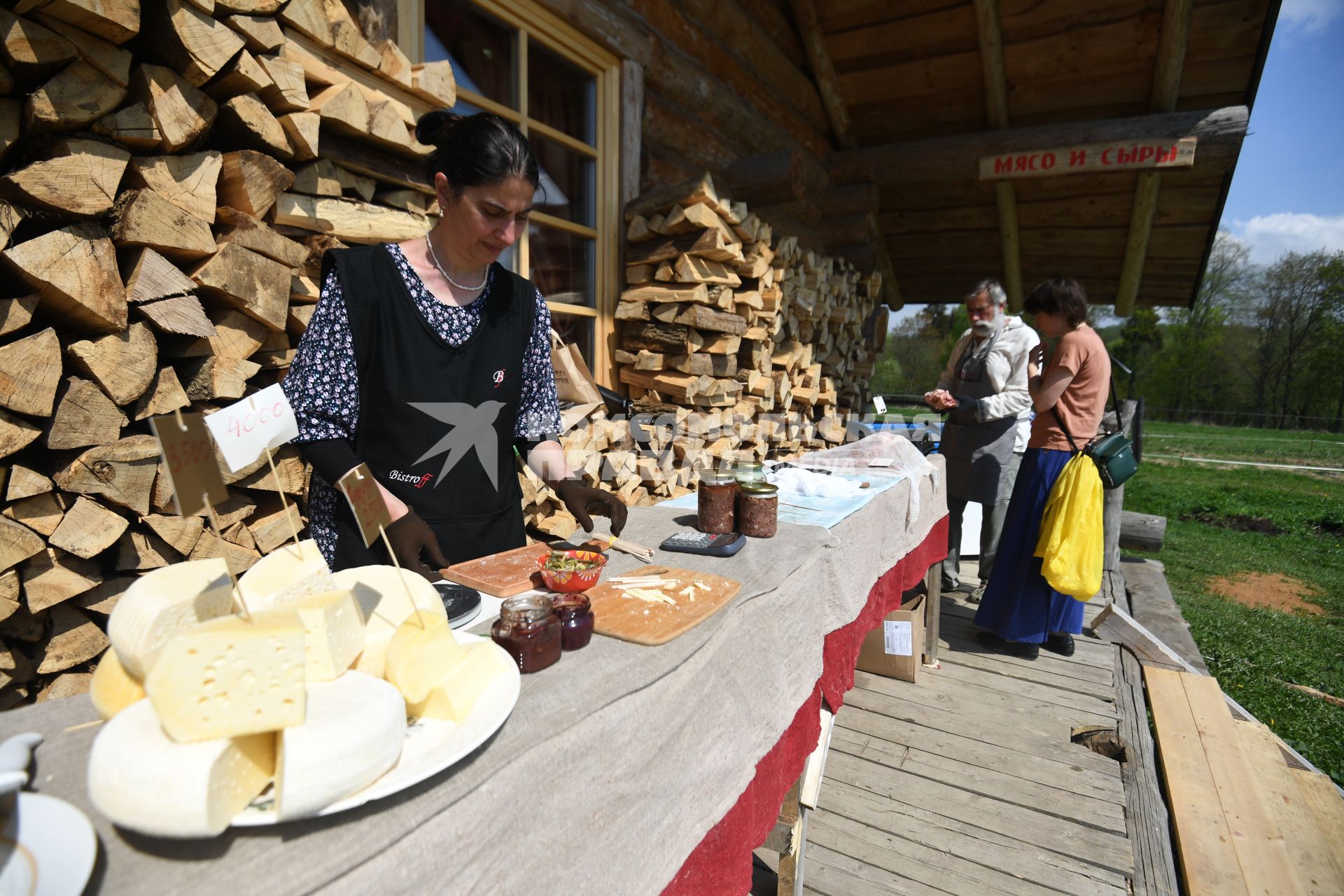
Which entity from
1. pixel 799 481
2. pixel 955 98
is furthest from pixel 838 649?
pixel 955 98

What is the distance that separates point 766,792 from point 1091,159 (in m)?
6.16

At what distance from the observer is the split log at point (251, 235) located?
6.40 ft

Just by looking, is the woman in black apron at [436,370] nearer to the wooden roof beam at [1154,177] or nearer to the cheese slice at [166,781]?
the cheese slice at [166,781]

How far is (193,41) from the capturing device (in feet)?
5.83

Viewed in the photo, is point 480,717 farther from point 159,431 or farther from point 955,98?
point 955,98

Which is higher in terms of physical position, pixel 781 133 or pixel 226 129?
pixel 781 133

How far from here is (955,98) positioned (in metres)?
6.19

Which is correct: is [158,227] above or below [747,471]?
above

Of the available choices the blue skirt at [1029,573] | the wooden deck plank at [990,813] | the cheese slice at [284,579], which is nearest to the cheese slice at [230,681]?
the cheese slice at [284,579]

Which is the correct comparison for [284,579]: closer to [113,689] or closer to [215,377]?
[113,689]

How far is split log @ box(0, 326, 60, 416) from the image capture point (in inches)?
60.4

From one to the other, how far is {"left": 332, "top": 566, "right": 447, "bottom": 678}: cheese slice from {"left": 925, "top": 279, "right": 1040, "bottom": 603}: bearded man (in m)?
3.89

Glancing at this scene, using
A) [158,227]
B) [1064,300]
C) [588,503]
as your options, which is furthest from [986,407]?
[158,227]

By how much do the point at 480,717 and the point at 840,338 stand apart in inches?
239
